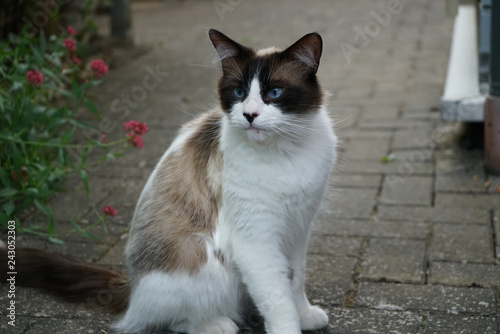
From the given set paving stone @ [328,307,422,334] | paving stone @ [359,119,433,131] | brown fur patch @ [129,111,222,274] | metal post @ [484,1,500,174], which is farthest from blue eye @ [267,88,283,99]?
paving stone @ [359,119,433,131]

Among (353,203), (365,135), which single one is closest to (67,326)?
(353,203)

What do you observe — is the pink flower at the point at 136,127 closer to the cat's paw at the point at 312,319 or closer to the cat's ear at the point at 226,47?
the cat's ear at the point at 226,47

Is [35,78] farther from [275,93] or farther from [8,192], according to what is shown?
[275,93]

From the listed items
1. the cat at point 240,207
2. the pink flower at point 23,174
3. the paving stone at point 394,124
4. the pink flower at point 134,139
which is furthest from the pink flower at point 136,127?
the paving stone at point 394,124

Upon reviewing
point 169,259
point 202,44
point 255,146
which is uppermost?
point 255,146

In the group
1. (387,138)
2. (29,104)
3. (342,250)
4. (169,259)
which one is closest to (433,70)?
(387,138)

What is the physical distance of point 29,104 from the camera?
3773 millimetres

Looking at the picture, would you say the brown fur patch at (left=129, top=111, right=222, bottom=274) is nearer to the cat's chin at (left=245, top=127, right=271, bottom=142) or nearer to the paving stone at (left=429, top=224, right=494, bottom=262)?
the cat's chin at (left=245, top=127, right=271, bottom=142)

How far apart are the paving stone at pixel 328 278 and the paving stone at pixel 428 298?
10 cm

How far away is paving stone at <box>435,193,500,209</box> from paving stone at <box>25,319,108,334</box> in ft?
7.21

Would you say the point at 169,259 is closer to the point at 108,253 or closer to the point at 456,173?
the point at 108,253

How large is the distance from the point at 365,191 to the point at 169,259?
206 cm

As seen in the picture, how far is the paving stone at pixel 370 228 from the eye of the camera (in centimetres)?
372

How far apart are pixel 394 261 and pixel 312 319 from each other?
2.63ft
